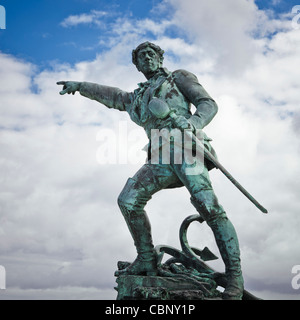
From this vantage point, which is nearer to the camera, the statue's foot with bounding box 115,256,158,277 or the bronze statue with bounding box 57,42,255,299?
the bronze statue with bounding box 57,42,255,299

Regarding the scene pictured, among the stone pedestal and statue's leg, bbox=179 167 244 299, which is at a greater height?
statue's leg, bbox=179 167 244 299

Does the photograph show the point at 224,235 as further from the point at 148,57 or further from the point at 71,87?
the point at 71,87

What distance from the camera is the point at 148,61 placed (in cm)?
573

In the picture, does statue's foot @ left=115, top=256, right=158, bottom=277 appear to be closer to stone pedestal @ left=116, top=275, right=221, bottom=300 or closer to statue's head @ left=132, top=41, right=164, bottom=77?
stone pedestal @ left=116, top=275, right=221, bottom=300

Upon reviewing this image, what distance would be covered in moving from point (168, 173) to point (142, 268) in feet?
3.58

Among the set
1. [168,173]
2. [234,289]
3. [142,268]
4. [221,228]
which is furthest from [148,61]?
[234,289]

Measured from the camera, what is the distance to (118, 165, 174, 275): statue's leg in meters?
5.17

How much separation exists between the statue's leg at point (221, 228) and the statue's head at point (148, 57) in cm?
160

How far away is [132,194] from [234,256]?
1277 mm

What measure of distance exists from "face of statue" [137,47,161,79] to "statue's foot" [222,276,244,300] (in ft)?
8.73

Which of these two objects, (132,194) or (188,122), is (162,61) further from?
(132,194)

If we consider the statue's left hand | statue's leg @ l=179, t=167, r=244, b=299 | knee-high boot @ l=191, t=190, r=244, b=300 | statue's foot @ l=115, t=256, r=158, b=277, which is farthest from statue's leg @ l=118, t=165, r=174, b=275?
the statue's left hand

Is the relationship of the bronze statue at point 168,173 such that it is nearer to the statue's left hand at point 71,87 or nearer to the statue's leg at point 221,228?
the statue's leg at point 221,228
